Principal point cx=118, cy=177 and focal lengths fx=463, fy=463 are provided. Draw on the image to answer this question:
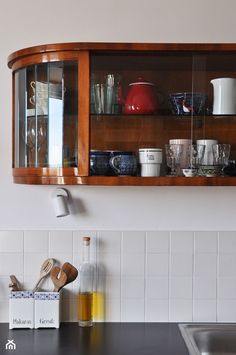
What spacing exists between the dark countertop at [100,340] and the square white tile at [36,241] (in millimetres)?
305

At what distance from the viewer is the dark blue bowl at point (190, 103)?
164 centimetres

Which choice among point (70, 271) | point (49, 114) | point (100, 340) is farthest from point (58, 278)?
point (49, 114)

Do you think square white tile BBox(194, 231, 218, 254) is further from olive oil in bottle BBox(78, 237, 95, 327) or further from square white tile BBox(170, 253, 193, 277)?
olive oil in bottle BBox(78, 237, 95, 327)

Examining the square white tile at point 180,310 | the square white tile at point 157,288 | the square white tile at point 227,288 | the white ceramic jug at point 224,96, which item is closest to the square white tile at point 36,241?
the square white tile at point 157,288

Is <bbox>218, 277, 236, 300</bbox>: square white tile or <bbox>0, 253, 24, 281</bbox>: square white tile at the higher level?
<bbox>0, 253, 24, 281</bbox>: square white tile

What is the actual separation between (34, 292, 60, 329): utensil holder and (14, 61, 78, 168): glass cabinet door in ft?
1.62

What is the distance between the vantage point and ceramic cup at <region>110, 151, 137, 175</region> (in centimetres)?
164

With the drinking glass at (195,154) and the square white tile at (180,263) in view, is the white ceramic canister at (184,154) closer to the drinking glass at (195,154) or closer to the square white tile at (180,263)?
the drinking glass at (195,154)

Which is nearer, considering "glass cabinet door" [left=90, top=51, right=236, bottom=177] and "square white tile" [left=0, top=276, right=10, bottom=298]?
"glass cabinet door" [left=90, top=51, right=236, bottom=177]

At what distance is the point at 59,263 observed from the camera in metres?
1.87

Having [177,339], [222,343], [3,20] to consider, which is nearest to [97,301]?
[177,339]

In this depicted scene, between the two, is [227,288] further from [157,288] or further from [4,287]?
[4,287]

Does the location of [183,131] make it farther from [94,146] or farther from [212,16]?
[212,16]

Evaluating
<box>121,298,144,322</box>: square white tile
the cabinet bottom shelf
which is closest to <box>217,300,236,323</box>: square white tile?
<box>121,298,144,322</box>: square white tile
